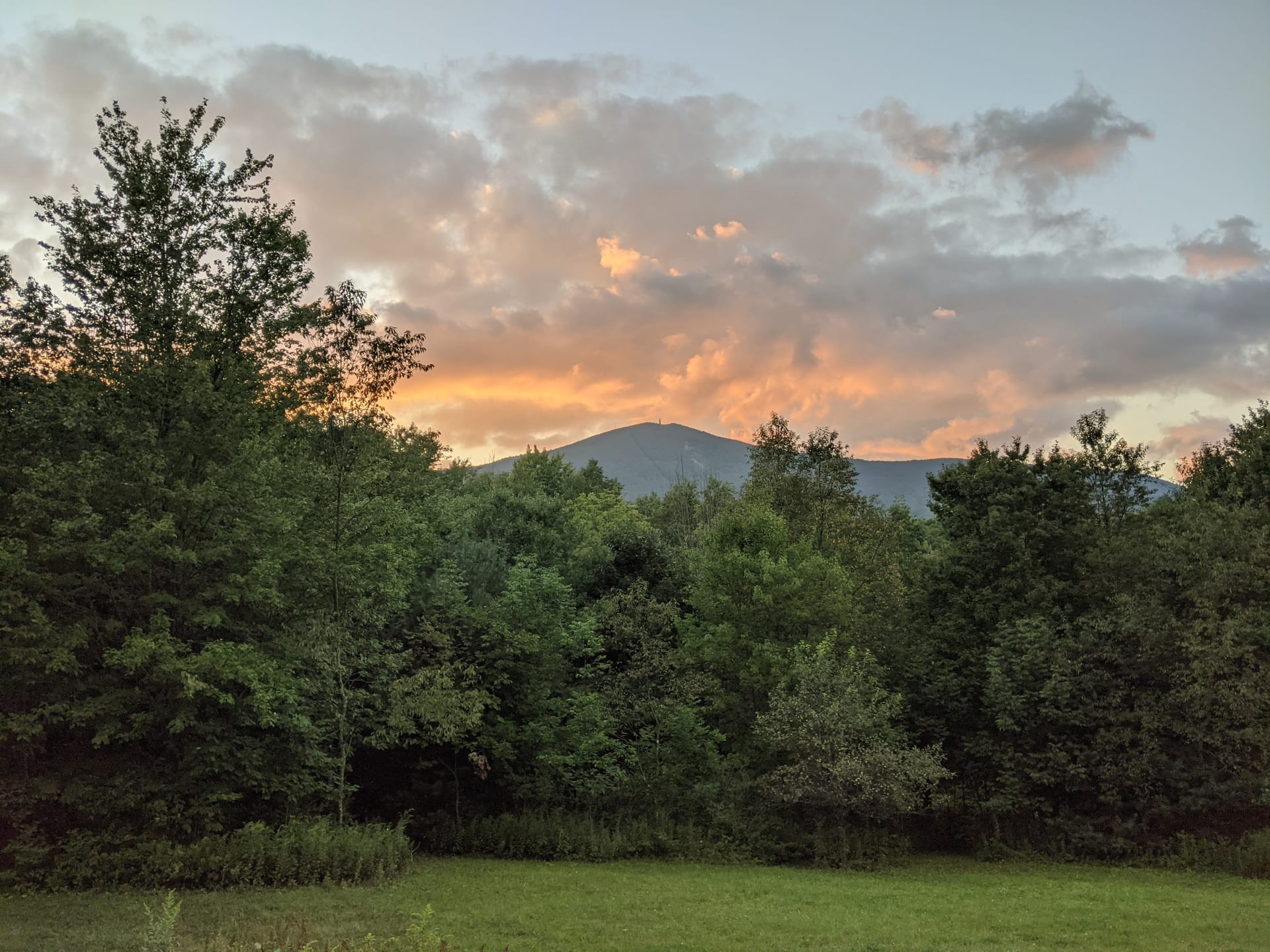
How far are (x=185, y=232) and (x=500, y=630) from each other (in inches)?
629

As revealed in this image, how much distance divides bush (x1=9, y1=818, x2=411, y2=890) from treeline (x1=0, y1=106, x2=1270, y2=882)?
6.4 inches

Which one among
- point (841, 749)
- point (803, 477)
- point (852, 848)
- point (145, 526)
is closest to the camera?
point (145, 526)

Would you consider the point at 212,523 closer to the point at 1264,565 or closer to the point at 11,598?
the point at 11,598

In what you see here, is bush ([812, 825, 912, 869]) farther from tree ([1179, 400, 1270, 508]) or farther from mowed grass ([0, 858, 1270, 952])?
tree ([1179, 400, 1270, 508])

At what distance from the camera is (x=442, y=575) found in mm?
32250

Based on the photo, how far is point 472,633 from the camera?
1172 inches

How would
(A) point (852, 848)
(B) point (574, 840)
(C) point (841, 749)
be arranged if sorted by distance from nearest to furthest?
(C) point (841, 749)
(A) point (852, 848)
(B) point (574, 840)

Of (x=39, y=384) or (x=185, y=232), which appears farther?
(x=185, y=232)

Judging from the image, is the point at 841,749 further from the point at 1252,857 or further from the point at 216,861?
the point at 216,861

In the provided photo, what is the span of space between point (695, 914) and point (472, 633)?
14.0 metres

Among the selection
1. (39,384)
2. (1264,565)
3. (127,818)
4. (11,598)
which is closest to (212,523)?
(11,598)

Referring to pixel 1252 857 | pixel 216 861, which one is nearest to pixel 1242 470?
pixel 1252 857

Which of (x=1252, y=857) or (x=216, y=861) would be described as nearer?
(x=216, y=861)

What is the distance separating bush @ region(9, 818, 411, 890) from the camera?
1894 cm
